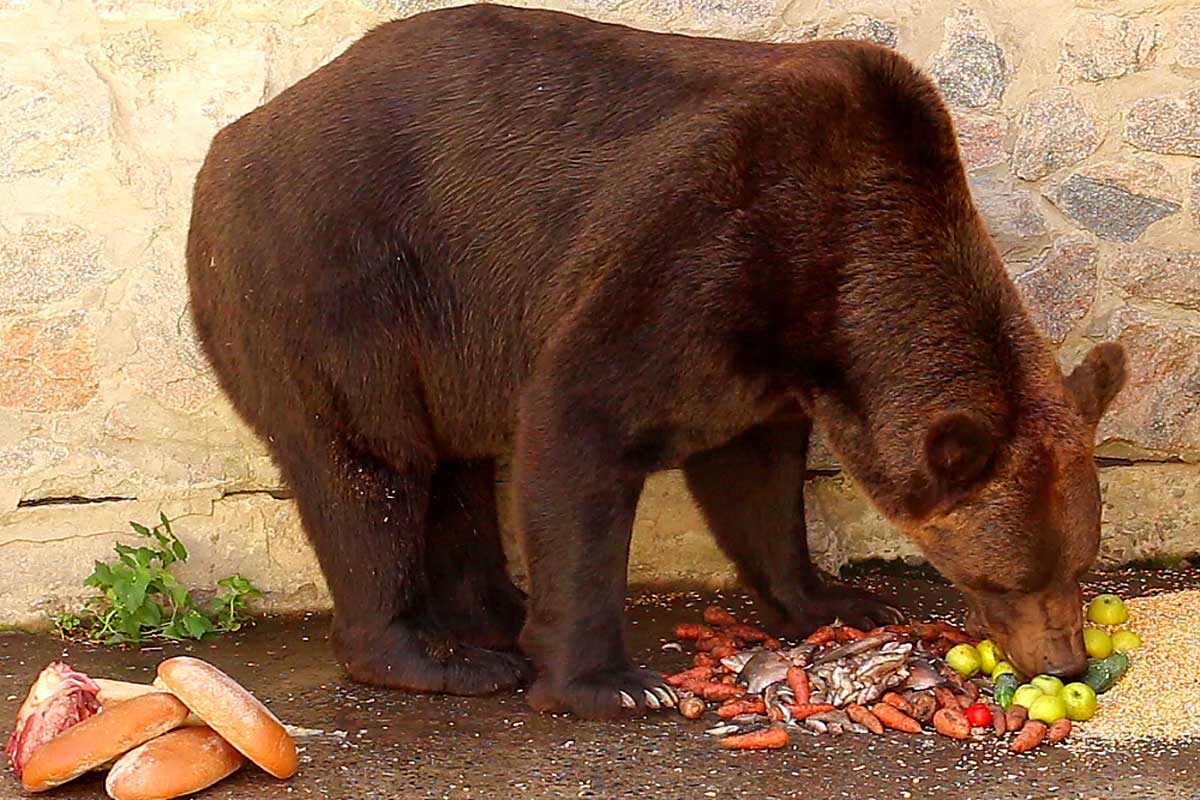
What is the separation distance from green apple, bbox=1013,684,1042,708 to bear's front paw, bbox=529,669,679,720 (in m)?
0.84

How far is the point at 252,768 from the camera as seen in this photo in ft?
13.3

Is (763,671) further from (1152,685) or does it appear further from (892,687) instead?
(1152,685)

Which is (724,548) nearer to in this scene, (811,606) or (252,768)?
(811,606)

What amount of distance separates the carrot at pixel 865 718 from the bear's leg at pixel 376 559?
0.91 m

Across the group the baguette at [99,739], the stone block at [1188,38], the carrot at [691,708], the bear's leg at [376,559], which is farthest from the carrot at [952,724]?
the stone block at [1188,38]

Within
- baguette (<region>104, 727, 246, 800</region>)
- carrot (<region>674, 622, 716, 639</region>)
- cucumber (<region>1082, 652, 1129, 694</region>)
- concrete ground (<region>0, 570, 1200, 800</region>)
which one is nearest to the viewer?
baguette (<region>104, 727, 246, 800</region>)

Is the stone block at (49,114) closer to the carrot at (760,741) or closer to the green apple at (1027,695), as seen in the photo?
the carrot at (760,741)

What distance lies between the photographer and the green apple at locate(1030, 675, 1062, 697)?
14.0 ft

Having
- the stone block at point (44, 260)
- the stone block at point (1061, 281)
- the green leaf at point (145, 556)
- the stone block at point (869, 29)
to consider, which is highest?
the stone block at point (869, 29)

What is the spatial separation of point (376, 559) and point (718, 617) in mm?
1098

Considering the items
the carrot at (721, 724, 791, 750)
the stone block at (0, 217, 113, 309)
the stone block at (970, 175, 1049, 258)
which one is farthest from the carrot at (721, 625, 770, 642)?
the stone block at (0, 217, 113, 309)

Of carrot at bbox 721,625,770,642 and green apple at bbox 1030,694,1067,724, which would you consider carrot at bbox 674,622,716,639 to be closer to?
carrot at bbox 721,625,770,642

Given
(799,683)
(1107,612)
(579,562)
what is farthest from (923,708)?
(579,562)

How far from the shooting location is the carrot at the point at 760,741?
414cm
